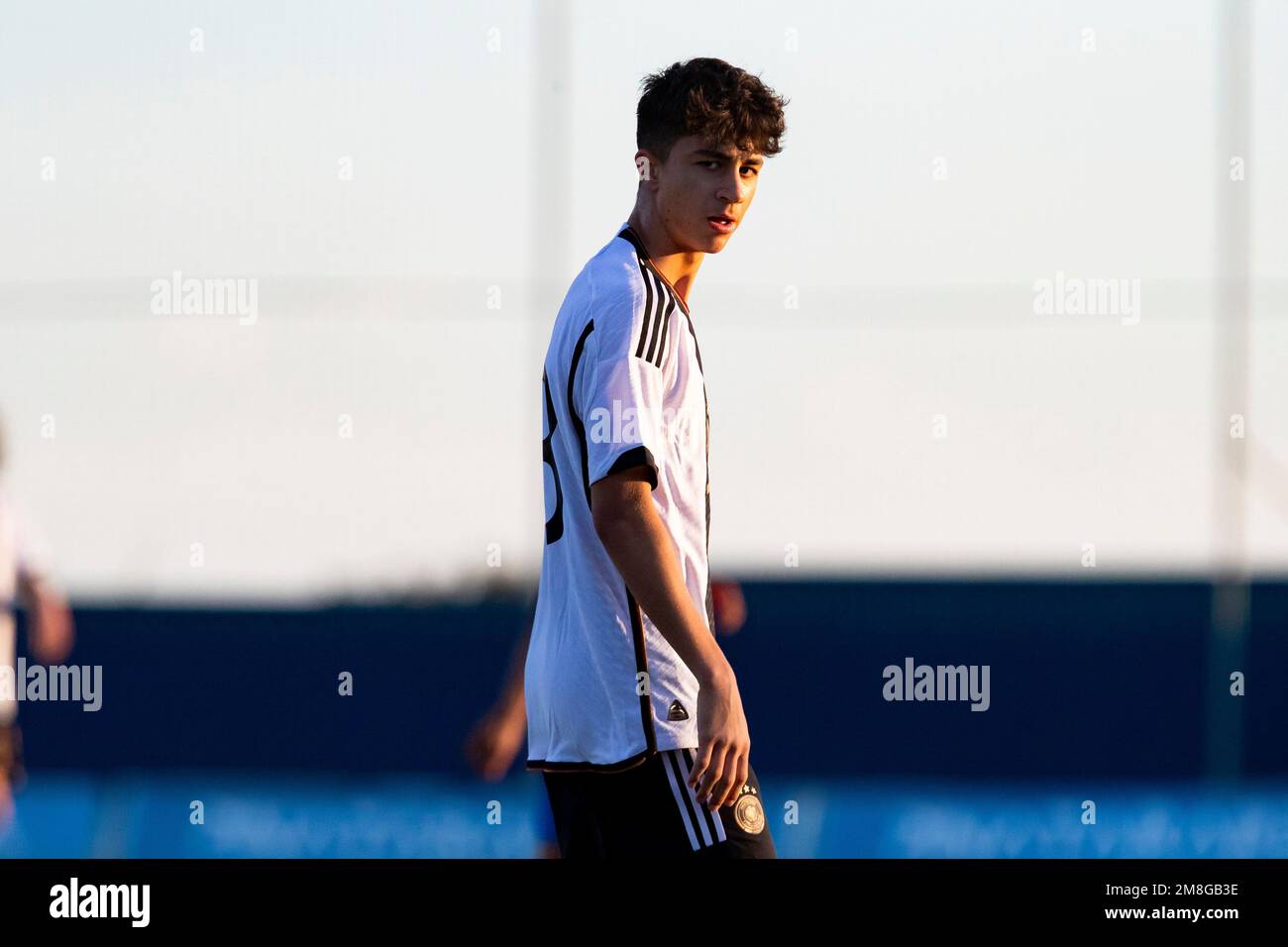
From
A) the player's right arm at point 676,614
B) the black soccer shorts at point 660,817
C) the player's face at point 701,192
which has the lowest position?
the black soccer shorts at point 660,817

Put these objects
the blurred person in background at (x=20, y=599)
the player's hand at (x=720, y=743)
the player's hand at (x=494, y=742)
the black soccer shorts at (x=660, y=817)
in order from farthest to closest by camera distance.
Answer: the blurred person in background at (x=20, y=599) < the player's hand at (x=494, y=742) < the black soccer shorts at (x=660, y=817) < the player's hand at (x=720, y=743)

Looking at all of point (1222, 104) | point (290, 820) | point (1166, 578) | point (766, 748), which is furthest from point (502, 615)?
point (1222, 104)

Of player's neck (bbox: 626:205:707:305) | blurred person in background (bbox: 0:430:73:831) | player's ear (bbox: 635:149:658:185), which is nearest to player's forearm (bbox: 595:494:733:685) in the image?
player's neck (bbox: 626:205:707:305)

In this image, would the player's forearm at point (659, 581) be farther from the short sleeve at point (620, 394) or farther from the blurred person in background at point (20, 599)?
the blurred person in background at point (20, 599)

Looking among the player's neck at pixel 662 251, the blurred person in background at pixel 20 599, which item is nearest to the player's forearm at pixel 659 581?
the player's neck at pixel 662 251

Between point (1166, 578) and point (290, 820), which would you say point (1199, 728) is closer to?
point (1166, 578)

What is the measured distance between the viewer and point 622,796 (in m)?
3.03

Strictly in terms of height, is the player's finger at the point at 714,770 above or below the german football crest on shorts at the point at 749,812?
above

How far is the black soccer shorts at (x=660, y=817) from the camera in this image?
2.98m

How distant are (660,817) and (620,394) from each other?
26.7 inches

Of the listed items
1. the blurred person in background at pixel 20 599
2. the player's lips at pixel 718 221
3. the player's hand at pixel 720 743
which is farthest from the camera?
the blurred person in background at pixel 20 599

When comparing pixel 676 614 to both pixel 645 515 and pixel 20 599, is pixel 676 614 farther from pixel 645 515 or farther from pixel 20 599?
pixel 20 599

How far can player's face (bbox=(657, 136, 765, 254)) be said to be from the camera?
126 inches

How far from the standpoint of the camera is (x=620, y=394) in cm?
298
